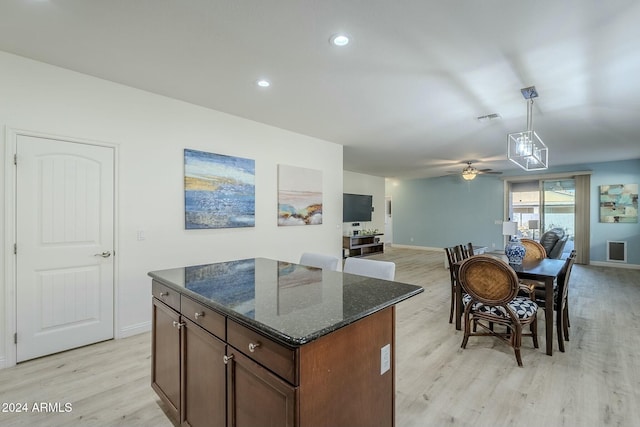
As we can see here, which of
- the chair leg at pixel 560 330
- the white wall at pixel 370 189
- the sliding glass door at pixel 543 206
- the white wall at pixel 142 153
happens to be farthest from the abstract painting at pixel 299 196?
the sliding glass door at pixel 543 206

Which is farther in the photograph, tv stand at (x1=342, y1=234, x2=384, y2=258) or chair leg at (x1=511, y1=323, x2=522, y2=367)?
tv stand at (x1=342, y1=234, x2=384, y2=258)

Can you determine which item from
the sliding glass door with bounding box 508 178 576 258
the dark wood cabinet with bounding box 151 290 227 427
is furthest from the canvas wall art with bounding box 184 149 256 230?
the sliding glass door with bounding box 508 178 576 258

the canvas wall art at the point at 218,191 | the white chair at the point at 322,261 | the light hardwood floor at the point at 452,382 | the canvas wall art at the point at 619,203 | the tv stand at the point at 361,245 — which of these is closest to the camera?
the light hardwood floor at the point at 452,382

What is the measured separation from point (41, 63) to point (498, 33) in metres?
3.71

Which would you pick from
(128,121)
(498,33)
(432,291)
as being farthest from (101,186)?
(432,291)

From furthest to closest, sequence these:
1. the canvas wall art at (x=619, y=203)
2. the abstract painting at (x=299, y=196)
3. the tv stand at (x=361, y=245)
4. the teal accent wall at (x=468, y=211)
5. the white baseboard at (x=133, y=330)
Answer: the tv stand at (x=361, y=245) < the teal accent wall at (x=468, y=211) < the canvas wall art at (x=619, y=203) < the abstract painting at (x=299, y=196) < the white baseboard at (x=133, y=330)

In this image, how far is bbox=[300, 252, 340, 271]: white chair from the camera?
2.37m

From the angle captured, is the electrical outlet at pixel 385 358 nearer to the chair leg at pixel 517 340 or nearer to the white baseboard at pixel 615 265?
the chair leg at pixel 517 340

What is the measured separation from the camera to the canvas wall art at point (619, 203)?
689 cm

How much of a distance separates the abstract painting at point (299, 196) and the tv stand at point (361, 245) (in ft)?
10.2

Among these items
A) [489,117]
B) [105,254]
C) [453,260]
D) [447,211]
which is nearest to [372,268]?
[453,260]

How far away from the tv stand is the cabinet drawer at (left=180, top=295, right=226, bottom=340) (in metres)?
6.49

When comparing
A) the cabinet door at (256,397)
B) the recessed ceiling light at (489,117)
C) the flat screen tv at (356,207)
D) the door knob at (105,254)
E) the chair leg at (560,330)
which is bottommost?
the chair leg at (560,330)

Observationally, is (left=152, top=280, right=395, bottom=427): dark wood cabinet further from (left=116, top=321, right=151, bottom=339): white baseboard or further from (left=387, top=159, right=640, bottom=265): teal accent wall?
(left=387, top=159, right=640, bottom=265): teal accent wall
